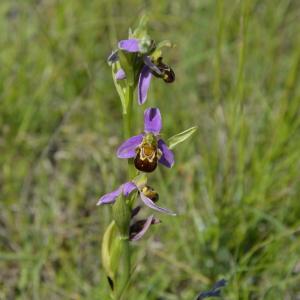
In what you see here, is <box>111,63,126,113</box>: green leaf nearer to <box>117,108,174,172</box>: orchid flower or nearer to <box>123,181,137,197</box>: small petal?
<box>117,108,174,172</box>: orchid flower

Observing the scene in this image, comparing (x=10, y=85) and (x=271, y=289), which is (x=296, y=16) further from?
(x=271, y=289)

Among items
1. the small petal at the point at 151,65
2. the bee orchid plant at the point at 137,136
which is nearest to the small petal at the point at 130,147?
the bee orchid plant at the point at 137,136

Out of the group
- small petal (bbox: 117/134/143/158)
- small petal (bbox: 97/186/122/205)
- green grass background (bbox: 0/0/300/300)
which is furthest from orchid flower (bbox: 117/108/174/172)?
green grass background (bbox: 0/0/300/300)

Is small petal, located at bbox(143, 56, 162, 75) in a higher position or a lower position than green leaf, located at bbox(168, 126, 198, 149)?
higher

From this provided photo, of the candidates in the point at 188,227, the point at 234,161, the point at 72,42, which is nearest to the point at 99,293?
the point at 188,227

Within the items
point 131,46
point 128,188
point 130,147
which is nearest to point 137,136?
point 130,147
